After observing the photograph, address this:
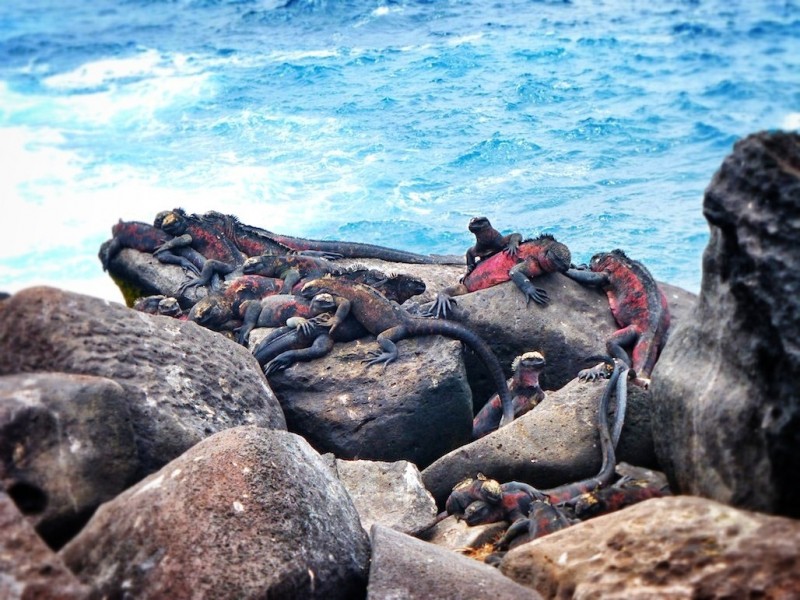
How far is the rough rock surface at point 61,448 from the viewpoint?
327cm

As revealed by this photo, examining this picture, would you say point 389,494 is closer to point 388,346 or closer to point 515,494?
point 515,494

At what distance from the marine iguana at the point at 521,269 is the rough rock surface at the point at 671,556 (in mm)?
3823

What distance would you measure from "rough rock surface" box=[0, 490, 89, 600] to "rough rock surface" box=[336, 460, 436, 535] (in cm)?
236

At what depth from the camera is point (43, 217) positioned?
1795 centimetres

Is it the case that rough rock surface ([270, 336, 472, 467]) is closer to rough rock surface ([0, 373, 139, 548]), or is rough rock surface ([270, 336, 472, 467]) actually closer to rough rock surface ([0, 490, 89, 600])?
rough rock surface ([0, 373, 139, 548])

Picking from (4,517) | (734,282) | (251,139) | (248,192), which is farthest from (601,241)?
(4,517)

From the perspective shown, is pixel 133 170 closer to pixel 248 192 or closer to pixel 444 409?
pixel 248 192

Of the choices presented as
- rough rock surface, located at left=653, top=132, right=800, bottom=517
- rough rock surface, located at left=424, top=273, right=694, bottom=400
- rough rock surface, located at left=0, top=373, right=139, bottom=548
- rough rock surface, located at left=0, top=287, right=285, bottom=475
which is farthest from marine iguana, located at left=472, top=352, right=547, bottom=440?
rough rock surface, located at left=0, top=373, right=139, bottom=548

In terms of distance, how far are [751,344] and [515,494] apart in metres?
2.30

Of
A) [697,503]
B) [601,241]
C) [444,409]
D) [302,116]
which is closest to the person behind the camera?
[697,503]

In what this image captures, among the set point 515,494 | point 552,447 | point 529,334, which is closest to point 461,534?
point 515,494

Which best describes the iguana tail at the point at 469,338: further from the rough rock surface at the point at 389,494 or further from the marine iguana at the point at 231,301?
the marine iguana at the point at 231,301

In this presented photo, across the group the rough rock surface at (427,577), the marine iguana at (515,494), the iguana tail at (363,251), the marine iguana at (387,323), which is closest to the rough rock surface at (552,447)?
the marine iguana at (515,494)

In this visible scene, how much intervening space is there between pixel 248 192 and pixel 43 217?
464 centimetres
